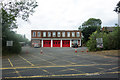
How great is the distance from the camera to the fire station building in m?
43.4

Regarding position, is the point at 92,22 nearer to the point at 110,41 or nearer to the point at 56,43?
the point at 56,43

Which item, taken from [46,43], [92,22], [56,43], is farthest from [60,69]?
[92,22]

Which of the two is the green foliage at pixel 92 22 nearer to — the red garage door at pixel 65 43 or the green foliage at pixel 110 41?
the red garage door at pixel 65 43

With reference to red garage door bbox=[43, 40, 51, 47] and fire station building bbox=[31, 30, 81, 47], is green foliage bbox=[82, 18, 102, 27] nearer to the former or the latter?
fire station building bbox=[31, 30, 81, 47]

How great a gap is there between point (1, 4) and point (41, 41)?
3078 cm

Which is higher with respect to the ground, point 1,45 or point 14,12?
point 14,12

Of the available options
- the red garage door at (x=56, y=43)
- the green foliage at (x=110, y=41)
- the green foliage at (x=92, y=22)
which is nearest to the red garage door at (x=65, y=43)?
the red garage door at (x=56, y=43)

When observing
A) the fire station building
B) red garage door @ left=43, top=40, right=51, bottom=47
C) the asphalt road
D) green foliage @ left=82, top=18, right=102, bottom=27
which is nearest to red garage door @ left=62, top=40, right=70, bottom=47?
the fire station building

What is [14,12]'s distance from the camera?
48.7ft

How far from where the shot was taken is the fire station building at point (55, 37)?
4341 centimetres

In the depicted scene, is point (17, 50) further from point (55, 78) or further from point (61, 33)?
point (61, 33)

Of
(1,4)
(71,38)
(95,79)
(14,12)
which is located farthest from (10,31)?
(71,38)

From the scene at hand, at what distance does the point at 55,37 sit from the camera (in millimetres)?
43875

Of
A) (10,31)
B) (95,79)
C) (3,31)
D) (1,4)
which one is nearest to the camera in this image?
(95,79)
